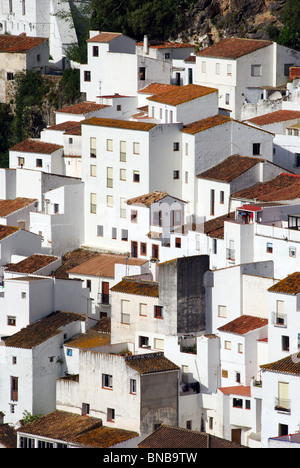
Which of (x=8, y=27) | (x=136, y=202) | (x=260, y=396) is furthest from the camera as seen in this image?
(x=8, y=27)

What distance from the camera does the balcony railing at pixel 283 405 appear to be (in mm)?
60312

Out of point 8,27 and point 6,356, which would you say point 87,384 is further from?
point 8,27

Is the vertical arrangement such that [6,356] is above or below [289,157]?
below

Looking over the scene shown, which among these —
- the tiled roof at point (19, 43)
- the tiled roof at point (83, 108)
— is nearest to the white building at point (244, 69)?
the tiled roof at point (83, 108)

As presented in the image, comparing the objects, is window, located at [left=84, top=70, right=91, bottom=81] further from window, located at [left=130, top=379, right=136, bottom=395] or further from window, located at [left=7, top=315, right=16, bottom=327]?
window, located at [left=130, top=379, right=136, bottom=395]

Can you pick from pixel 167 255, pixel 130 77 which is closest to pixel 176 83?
pixel 130 77

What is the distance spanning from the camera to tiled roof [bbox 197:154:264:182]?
72.3 m

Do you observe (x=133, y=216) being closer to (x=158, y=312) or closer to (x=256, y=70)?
(x=158, y=312)

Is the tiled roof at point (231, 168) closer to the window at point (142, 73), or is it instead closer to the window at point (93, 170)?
the window at point (93, 170)

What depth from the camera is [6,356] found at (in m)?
67.1

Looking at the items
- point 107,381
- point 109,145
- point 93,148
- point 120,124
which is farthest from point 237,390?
point 93,148

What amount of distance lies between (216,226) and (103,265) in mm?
5788

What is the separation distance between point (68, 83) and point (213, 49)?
947 cm

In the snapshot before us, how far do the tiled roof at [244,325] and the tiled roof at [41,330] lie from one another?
22.8 ft
